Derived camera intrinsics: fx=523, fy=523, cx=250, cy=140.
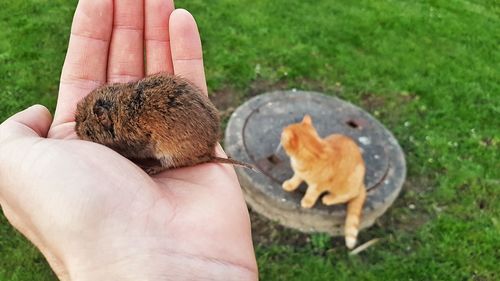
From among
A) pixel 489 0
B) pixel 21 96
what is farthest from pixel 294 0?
pixel 21 96

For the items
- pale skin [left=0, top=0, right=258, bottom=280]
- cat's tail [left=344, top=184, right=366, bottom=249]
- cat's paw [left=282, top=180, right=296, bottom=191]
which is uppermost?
pale skin [left=0, top=0, right=258, bottom=280]

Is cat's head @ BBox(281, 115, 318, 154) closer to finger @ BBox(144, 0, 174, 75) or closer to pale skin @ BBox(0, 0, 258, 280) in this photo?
finger @ BBox(144, 0, 174, 75)

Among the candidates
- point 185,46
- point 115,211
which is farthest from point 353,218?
point 115,211

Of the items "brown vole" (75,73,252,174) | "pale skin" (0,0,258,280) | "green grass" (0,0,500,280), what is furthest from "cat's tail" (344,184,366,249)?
"brown vole" (75,73,252,174)

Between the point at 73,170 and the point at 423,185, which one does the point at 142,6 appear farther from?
the point at 423,185

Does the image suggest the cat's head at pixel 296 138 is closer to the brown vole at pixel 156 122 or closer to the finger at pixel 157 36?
the finger at pixel 157 36

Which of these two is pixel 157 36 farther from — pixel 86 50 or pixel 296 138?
pixel 296 138
